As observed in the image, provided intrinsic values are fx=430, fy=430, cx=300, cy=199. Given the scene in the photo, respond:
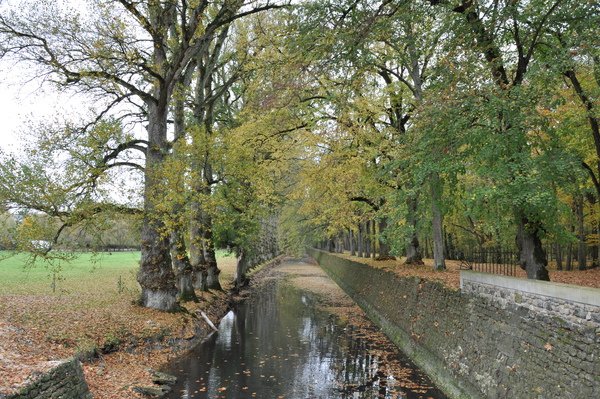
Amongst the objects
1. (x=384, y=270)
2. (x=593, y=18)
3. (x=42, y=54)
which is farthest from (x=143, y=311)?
(x=593, y=18)

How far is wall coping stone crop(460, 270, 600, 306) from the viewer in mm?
6305

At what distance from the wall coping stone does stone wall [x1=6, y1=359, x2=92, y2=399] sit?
855 cm

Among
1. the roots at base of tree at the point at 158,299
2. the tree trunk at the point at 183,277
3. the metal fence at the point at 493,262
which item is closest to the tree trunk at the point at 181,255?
the tree trunk at the point at 183,277

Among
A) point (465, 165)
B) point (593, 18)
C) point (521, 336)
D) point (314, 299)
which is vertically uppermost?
point (593, 18)

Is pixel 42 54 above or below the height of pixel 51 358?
above

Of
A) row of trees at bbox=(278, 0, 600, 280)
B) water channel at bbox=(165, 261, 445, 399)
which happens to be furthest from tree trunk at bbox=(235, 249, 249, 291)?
row of trees at bbox=(278, 0, 600, 280)

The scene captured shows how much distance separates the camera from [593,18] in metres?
9.56

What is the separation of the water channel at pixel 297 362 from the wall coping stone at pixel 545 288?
308 cm

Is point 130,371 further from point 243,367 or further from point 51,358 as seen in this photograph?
point 243,367

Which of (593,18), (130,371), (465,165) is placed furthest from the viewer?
(465,165)

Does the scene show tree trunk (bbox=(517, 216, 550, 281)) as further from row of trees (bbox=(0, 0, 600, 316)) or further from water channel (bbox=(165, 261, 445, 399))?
water channel (bbox=(165, 261, 445, 399))

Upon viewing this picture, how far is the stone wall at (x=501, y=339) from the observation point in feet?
21.5

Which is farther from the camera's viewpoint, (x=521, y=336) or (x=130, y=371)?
(x=130, y=371)

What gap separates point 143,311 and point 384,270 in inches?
444
